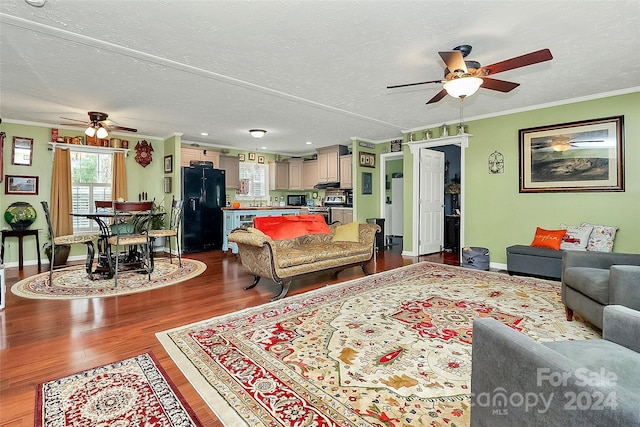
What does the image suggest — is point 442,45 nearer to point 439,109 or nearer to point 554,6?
point 554,6

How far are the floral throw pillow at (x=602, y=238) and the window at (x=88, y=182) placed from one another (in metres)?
8.03

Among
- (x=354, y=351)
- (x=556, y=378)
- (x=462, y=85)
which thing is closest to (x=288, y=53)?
(x=462, y=85)

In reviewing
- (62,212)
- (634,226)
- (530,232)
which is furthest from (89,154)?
(634,226)

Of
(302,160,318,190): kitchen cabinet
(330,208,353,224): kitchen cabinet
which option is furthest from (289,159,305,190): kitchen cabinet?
(330,208,353,224): kitchen cabinet

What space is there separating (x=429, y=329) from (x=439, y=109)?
A: 140 inches

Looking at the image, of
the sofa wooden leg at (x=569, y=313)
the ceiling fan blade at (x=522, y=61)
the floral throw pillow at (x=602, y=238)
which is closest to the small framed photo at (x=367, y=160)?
the floral throw pillow at (x=602, y=238)

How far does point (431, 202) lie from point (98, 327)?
5.78m

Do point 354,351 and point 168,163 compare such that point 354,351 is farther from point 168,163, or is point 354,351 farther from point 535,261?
point 168,163

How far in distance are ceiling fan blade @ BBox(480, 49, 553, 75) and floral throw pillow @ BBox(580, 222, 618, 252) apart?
294 centimetres

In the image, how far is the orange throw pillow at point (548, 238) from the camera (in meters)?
4.34

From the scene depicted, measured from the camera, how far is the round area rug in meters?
3.66

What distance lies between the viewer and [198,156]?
7.17 m

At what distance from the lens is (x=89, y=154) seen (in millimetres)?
6074

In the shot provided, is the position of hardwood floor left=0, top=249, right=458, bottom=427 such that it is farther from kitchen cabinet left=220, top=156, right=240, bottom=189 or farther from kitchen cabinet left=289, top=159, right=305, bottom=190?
kitchen cabinet left=289, top=159, right=305, bottom=190
